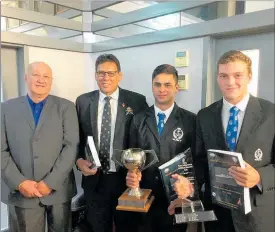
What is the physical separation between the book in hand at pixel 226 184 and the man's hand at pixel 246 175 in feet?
0.05

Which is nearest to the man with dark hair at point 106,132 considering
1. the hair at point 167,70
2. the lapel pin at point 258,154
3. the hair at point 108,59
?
the hair at point 108,59

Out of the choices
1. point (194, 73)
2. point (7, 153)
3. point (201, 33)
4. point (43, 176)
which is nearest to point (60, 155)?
point (43, 176)

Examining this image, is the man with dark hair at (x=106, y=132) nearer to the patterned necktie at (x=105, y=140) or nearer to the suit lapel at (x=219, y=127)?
the patterned necktie at (x=105, y=140)

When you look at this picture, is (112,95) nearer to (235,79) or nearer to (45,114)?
(45,114)

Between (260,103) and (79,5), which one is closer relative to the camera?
(260,103)

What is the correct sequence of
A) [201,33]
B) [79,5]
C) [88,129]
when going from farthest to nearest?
[79,5], [88,129], [201,33]

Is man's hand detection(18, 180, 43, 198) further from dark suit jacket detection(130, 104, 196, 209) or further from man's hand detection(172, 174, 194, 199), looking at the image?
man's hand detection(172, 174, 194, 199)

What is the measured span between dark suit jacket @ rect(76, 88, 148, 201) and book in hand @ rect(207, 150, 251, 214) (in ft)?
1.49

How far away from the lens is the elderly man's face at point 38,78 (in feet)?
3.40

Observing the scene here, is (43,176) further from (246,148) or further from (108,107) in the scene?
(246,148)

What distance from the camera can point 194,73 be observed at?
107 cm

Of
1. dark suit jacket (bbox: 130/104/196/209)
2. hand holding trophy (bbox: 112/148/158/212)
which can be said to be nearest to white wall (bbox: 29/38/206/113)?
dark suit jacket (bbox: 130/104/196/209)

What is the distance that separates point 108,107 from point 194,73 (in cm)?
42

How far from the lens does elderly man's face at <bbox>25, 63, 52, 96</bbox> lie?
1.04m
